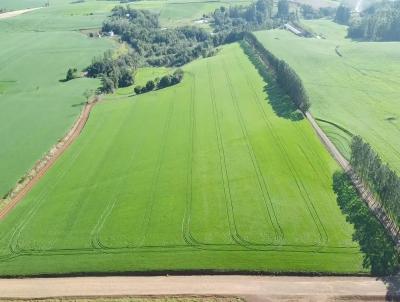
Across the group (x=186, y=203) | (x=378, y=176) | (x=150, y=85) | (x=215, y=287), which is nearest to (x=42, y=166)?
(x=186, y=203)

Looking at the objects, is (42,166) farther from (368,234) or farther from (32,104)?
(368,234)

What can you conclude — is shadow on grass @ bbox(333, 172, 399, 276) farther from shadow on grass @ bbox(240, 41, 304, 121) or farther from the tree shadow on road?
shadow on grass @ bbox(240, 41, 304, 121)

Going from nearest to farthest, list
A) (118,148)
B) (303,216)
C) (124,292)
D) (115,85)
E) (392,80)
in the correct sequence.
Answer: (124,292)
(303,216)
(118,148)
(392,80)
(115,85)

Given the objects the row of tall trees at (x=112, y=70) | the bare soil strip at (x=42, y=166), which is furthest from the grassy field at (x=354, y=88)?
the bare soil strip at (x=42, y=166)

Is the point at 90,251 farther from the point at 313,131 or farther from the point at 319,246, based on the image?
the point at 313,131

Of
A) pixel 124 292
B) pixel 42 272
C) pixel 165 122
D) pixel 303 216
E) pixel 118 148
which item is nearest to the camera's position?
pixel 124 292

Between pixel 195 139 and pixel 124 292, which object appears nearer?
pixel 124 292

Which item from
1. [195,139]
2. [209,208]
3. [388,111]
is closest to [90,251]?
[209,208]

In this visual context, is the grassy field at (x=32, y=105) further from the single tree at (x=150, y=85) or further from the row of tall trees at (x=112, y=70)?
the single tree at (x=150, y=85)
